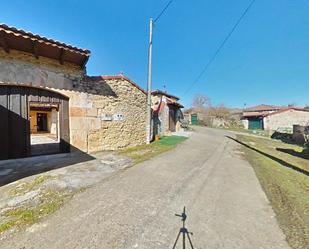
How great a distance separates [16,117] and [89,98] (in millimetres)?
2988

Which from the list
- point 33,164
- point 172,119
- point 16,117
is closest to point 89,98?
point 16,117

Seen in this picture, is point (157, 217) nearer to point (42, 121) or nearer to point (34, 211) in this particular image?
point (34, 211)

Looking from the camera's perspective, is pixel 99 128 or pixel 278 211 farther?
pixel 99 128

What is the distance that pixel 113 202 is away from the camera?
3.86m

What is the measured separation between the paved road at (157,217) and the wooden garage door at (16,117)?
4.61 metres

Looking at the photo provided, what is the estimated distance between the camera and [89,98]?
8.91 metres

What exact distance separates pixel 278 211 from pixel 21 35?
885cm

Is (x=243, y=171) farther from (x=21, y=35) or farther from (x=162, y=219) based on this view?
(x=21, y=35)

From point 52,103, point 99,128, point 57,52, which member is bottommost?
point 99,128

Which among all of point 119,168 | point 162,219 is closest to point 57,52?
point 119,168

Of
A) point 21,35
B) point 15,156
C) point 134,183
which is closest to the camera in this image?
point 134,183

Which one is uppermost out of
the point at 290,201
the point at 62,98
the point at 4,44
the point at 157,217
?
the point at 4,44

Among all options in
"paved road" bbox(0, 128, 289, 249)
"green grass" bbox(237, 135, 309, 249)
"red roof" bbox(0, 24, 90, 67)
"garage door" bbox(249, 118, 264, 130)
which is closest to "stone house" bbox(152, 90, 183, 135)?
"red roof" bbox(0, 24, 90, 67)

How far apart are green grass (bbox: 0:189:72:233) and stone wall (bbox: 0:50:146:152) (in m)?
4.80
